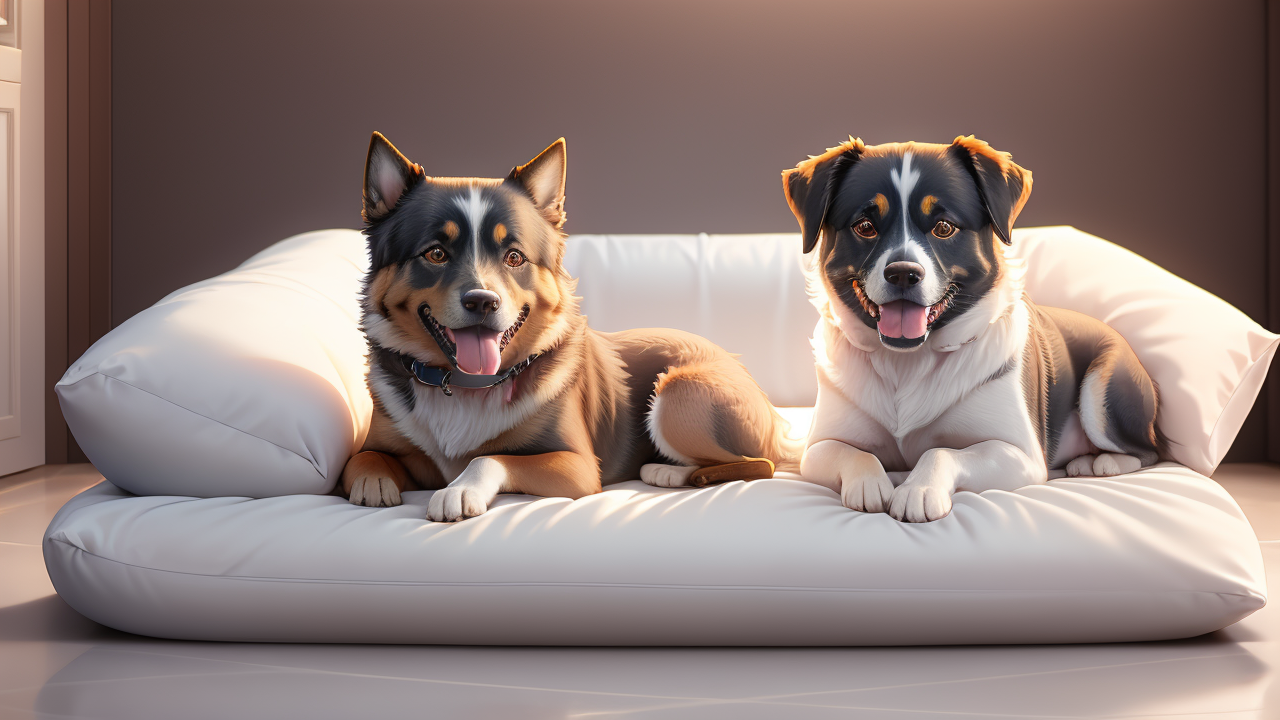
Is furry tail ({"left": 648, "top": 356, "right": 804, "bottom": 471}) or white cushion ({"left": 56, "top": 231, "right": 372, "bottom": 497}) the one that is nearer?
white cushion ({"left": 56, "top": 231, "right": 372, "bottom": 497})

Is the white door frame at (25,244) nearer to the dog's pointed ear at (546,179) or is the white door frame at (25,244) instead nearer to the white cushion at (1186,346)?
the dog's pointed ear at (546,179)

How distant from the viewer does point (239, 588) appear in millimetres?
1691

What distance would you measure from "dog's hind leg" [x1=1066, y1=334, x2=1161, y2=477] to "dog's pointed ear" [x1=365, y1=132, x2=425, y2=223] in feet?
5.80

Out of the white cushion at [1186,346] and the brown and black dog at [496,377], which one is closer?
the brown and black dog at [496,377]

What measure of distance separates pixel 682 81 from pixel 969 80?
4.68 feet

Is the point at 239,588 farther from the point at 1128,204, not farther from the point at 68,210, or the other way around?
the point at 1128,204

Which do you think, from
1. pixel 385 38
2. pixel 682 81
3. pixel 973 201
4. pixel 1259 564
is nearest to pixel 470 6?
pixel 385 38

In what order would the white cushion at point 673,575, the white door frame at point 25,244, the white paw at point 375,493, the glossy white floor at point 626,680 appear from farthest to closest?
the white door frame at point 25,244
the white paw at point 375,493
the white cushion at point 673,575
the glossy white floor at point 626,680

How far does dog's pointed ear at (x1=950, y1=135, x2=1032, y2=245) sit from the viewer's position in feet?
6.31

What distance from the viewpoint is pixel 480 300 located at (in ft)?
5.84

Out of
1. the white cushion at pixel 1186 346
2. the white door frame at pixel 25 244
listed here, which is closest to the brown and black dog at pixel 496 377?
the white cushion at pixel 1186 346

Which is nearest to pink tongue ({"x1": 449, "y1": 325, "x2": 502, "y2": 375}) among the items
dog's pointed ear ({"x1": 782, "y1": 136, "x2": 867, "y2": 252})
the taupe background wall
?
dog's pointed ear ({"x1": 782, "y1": 136, "x2": 867, "y2": 252})

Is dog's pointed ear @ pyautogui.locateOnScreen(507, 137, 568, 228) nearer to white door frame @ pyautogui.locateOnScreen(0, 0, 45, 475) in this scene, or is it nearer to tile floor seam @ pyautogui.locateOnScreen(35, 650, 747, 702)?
tile floor seam @ pyautogui.locateOnScreen(35, 650, 747, 702)

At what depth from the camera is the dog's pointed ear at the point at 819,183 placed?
198 centimetres
